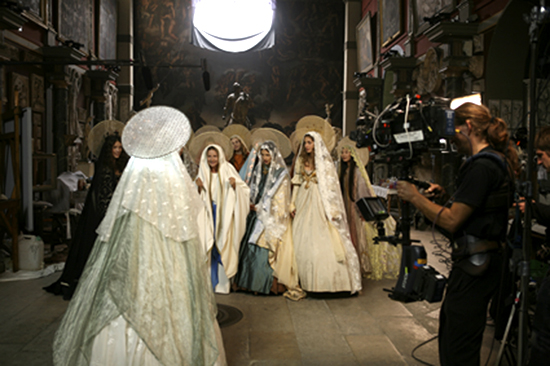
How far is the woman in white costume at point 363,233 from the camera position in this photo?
5.89m

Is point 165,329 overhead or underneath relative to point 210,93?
underneath

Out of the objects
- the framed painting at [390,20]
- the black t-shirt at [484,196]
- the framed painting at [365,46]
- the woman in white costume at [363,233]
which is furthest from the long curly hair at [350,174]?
the framed painting at [365,46]

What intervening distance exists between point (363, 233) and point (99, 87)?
31.8ft

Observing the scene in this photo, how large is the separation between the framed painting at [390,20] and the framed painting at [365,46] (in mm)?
1132

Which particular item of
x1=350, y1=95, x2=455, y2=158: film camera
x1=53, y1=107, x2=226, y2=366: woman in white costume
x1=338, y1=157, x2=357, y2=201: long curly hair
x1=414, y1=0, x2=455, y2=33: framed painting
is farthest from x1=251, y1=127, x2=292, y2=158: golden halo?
x1=414, y1=0, x2=455, y2=33: framed painting

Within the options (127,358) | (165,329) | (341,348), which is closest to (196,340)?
(165,329)

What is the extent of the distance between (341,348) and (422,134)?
202 cm

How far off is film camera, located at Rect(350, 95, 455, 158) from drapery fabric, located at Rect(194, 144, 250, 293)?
111 inches

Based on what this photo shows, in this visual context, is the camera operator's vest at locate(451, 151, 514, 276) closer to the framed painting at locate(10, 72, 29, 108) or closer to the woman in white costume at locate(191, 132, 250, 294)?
the woman in white costume at locate(191, 132, 250, 294)

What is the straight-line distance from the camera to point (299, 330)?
13.1 ft

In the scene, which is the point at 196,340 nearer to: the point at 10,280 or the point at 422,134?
the point at 422,134

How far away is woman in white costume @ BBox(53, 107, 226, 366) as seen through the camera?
2.44 m

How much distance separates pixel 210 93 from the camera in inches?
696

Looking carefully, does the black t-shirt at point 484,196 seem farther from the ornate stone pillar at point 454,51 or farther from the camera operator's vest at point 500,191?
the ornate stone pillar at point 454,51
